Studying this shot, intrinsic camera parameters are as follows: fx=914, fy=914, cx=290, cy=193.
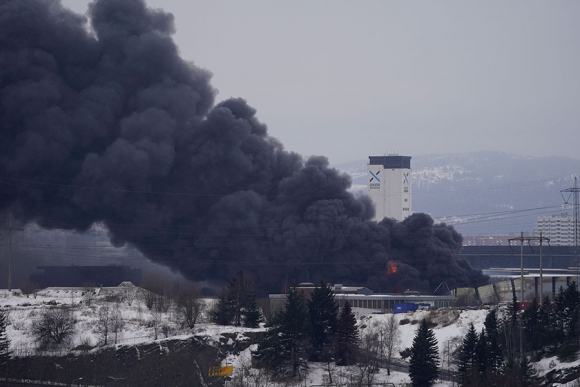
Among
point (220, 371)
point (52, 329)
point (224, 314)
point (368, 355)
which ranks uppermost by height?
point (224, 314)

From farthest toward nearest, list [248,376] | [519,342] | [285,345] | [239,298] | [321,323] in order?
[239,298] < [321,323] < [519,342] < [285,345] < [248,376]

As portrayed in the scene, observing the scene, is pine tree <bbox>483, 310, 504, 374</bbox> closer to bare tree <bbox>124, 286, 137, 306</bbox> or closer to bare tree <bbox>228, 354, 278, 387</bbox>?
bare tree <bbox>228, 354, 278, 387</bbox>

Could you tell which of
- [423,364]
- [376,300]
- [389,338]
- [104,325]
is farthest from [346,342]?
[376,300]

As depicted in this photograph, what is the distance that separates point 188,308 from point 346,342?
1123 cm

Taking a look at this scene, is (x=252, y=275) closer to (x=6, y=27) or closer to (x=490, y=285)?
(x=490, y=285)

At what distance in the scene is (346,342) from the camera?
189ft

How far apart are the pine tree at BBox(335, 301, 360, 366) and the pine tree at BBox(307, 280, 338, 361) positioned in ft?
2.53

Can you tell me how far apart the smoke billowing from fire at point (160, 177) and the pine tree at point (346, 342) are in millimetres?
27999

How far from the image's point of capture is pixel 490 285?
88.6 m

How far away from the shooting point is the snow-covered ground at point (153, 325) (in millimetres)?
55594

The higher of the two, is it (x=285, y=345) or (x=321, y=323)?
(x=321, y=323)

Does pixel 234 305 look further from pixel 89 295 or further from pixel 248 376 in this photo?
pixel 89 295

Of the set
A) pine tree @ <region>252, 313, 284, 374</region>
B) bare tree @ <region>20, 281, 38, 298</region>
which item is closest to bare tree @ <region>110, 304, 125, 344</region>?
pine tree @ <region>252, 313, 284, 374</region>

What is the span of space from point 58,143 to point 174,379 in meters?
39.1
